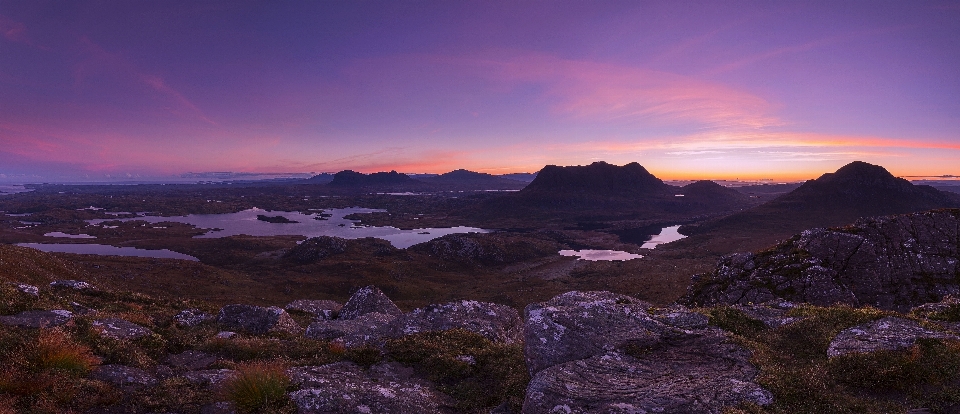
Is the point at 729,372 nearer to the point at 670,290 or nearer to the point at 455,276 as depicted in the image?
the point at 670,290

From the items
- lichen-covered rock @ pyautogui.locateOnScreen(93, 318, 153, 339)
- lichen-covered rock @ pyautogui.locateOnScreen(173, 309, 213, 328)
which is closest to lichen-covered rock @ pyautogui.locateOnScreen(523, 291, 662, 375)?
lichen-covered rock @ pyautogui.locateOnScreen(93, 318, 153, 339)

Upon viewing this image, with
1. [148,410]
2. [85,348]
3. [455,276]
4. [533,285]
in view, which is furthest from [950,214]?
[455,276]

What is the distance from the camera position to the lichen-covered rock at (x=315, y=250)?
126562 millimetres

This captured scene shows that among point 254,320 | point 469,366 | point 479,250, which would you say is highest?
point 469,366

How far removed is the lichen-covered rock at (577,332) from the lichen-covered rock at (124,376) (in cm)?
1099

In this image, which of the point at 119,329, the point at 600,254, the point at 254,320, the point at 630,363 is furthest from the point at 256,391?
the point at 600,254

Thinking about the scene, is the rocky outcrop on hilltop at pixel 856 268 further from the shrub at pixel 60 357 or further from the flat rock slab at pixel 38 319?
the flat rock slab at pixel 38 319

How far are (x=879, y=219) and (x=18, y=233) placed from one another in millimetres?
280583

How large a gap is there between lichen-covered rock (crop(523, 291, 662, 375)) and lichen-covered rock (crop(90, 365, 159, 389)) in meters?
11.0

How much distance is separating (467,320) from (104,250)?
185706mm

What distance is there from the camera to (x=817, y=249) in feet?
122

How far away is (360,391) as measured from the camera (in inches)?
429

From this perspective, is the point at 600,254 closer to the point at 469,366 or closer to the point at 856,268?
the point at 856,268

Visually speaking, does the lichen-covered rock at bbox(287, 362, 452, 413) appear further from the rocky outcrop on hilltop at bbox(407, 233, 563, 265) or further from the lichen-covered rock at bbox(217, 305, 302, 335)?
the rocky outcrop on hilltop at bbox(407, 233, 563, 265)
